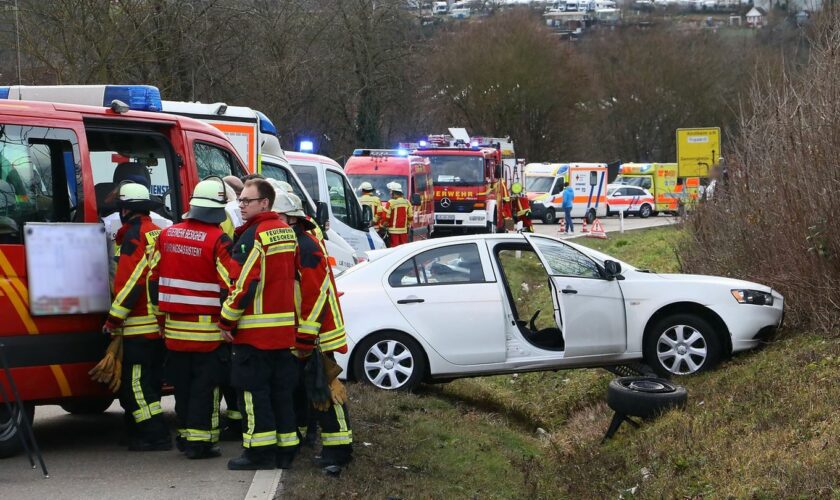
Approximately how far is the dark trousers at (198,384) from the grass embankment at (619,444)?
71 cm

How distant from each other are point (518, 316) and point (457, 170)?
20502 millimetres

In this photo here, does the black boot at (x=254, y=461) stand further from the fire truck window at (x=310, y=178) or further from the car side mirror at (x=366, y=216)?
the car side mirror at (x=366, y=216)

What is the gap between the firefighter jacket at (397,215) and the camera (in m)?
20.8

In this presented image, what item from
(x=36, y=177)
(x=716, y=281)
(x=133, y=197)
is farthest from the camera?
(x=716, y=281)

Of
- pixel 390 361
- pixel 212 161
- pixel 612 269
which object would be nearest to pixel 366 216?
pixel 390 361

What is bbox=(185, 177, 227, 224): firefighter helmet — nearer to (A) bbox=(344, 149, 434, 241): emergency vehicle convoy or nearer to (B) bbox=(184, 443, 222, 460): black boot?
(B) bbox=(184, 443, 222, 460): black boot

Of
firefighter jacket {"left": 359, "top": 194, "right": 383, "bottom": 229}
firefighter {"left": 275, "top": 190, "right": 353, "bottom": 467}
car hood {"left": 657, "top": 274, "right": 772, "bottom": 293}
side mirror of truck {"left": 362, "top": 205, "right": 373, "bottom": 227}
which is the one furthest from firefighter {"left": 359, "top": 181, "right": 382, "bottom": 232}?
firefighter {"left": 275, "top": 190, "right": 353, "bottom": 467}

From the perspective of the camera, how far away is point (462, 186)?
99.8 ft

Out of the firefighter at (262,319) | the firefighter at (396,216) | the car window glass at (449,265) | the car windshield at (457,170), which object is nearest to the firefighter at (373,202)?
the firefighter at (396,216)

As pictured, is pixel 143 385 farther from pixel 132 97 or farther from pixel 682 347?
pixel 682 347

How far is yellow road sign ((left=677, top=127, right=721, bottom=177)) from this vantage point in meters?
22.2

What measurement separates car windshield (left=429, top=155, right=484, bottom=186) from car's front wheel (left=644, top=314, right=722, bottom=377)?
793 inches

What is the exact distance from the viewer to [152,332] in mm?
7434

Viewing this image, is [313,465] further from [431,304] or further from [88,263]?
[431,304]
